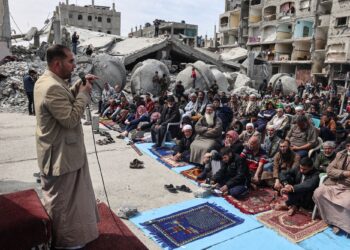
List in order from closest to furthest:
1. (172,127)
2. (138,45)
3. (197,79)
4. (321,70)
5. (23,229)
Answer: (23,229)
(172,127)
(197,79)
(138,45)
(321,70)

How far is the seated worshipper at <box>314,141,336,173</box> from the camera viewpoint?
5145 millimetres

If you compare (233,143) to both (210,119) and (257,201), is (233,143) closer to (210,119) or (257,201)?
(210,119)

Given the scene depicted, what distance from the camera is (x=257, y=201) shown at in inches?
203

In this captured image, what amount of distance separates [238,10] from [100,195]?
44.6 meters

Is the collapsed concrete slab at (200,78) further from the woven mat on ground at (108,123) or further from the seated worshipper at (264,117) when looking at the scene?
the seated worshipper at (264,117)

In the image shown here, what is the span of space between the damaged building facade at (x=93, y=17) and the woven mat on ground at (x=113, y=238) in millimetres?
59116

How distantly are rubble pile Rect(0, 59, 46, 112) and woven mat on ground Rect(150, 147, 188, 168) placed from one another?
786 centimetres

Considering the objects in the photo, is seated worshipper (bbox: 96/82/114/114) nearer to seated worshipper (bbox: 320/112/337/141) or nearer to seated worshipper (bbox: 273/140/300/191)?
seated worshipper (bbox: 320/112/337/141)

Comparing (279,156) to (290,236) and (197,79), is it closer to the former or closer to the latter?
(290,236)

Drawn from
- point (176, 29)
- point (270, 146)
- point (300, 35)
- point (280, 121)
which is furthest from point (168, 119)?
point (176, 29)

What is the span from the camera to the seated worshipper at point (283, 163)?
518 centimetres

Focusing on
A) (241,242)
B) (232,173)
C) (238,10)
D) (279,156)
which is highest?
(238,10)

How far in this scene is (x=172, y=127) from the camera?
28.2ft

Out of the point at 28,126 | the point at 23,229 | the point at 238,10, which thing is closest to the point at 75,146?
the point at 23,229
